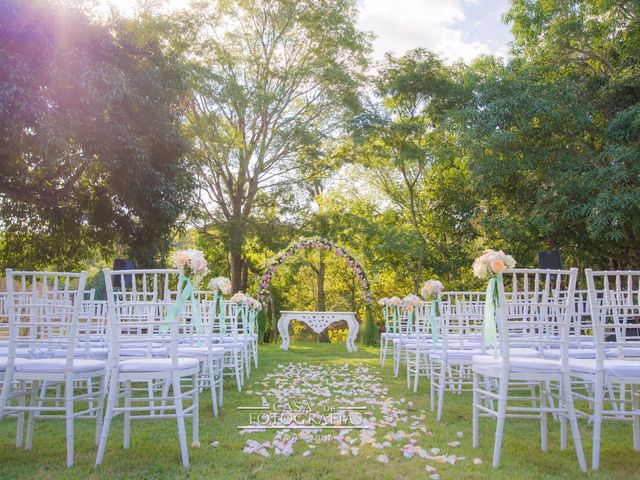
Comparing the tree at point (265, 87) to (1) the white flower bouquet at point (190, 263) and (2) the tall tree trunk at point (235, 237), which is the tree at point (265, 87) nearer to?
(2) the tall tree trunk at point (235, 237)

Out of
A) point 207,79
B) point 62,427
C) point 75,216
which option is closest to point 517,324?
point 62,427

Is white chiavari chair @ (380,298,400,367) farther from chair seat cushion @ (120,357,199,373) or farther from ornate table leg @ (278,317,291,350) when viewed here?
chair seat cushion @ (120,357,199,373)

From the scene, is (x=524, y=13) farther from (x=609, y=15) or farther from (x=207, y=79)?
(x=207, y=79)

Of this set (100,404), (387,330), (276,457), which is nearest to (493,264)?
(276,457)

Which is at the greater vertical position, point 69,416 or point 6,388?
point 6,388

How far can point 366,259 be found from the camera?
16062 millimetres

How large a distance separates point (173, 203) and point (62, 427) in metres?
7.16

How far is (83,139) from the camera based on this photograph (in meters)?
9.09

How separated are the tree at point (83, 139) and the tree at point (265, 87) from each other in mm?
2909

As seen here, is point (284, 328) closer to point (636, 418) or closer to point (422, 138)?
point (636, 418)

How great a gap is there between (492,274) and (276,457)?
1.64 meters

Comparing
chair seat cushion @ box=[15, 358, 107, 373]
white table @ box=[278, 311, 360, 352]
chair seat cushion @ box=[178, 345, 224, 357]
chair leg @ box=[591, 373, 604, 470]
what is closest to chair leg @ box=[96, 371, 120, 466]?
chair seat cushion @ box=[15, 358, 107, 373]

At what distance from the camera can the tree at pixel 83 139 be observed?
804cm

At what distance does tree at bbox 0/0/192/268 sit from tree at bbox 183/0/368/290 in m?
2.91
